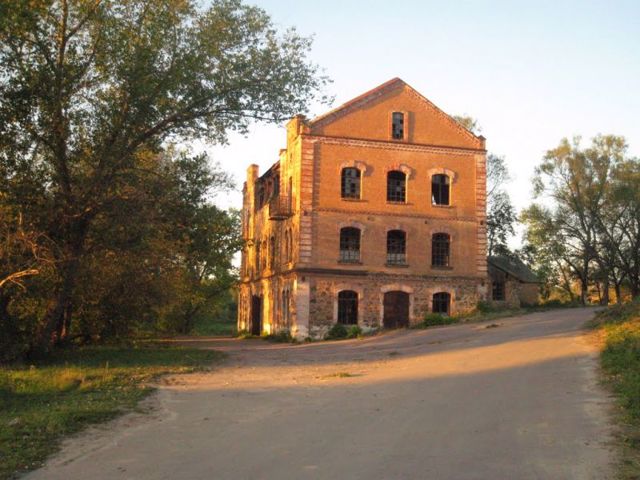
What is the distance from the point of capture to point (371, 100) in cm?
3222

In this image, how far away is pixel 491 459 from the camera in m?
7.55

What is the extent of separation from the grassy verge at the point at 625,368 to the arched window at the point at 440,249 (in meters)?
10.1

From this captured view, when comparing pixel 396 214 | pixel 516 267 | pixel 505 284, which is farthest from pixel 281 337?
pixel 516 267

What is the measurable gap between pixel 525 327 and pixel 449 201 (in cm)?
999

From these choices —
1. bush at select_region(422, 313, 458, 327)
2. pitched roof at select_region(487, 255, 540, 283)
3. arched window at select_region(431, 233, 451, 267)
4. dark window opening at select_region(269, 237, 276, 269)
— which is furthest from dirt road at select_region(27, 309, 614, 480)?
pitched roof at select_region(487, 255, 540, 283)

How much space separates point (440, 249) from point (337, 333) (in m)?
6.76

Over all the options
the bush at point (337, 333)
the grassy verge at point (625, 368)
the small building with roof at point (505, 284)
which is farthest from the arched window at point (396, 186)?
the grassy verge at point (625, 368)

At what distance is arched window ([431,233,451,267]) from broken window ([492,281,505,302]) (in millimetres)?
7880

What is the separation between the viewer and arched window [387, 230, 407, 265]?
3238 centimetres

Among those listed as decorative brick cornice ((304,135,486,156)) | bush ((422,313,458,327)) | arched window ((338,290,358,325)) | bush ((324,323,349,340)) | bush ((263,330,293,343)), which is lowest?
bush ((263,330,293,343))

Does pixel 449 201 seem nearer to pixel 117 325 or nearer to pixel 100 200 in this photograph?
pixel 117 325

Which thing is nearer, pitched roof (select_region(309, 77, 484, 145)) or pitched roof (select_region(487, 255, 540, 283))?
pitched roof (select_region(309, 77, 484, 145))

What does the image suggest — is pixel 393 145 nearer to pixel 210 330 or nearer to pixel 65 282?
pixel 65 282

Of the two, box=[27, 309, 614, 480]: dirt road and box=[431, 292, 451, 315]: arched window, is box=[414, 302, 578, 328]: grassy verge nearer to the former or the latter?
box=[431, 292, 451, 315]: arched window
